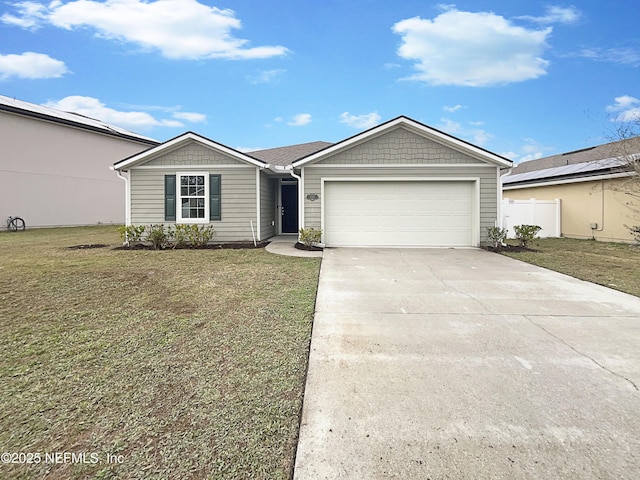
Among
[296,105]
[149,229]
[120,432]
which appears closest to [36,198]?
[149,229]

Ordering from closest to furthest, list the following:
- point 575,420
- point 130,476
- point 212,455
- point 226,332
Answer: point 130,476 → point 212,455 → point 575,420 → point 226,332

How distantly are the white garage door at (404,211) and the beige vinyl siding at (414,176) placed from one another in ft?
0.81

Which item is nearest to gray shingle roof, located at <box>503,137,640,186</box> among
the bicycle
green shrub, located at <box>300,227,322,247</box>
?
green shrub, located at <box>300,227,322,247</box>

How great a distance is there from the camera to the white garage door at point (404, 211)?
11.0 meters

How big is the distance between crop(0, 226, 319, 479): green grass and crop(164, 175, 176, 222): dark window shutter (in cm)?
557

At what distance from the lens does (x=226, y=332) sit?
3.93 metres

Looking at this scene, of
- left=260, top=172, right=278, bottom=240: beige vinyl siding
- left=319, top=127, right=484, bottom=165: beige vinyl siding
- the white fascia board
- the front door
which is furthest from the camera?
the front door

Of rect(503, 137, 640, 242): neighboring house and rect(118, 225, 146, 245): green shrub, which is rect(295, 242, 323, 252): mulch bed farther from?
rect(503, 137, 640, 242): neighboring house

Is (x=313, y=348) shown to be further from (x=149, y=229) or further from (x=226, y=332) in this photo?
(x=149, y=229)

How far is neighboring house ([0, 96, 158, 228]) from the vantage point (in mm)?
17766

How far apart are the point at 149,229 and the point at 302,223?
4.91 meters

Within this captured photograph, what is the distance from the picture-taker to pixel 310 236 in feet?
34.6

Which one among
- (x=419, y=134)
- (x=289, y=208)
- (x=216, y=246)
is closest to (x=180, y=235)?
(x=216, y=246)

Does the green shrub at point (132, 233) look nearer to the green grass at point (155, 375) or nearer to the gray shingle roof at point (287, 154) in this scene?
the green grass at point (155, 375)
